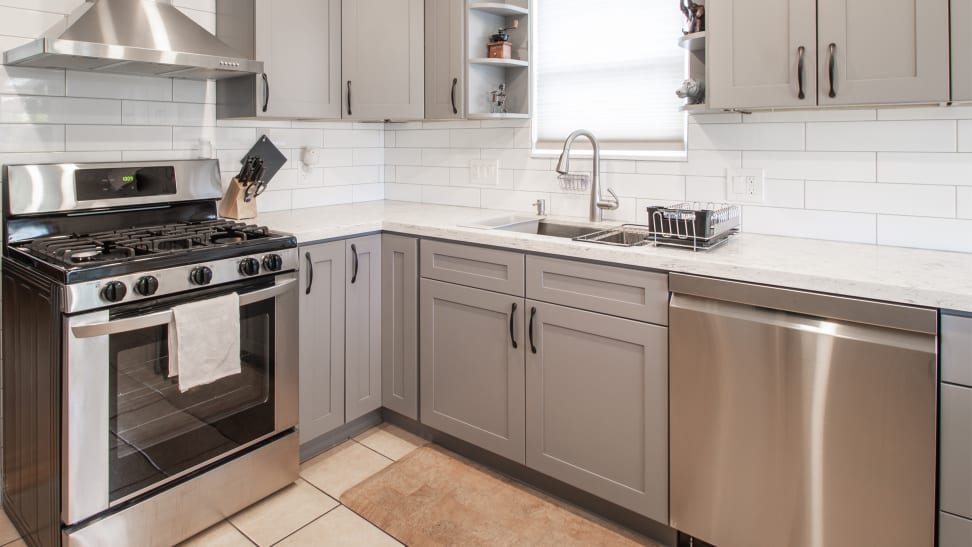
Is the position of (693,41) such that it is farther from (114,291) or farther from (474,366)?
(114,291)

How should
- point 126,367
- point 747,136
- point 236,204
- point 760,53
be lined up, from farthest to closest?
point 236,204, point 747,136, point 760,53, point 126,367

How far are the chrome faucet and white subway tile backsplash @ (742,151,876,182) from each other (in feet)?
1.79

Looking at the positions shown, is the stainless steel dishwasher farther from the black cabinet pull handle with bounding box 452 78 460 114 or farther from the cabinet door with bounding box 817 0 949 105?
the black cabinet pull handle with bounding box 452 78 460 114

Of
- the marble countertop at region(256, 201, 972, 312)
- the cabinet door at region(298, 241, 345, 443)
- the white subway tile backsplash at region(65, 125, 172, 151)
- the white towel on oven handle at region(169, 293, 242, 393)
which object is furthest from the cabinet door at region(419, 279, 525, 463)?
the white subway tile backsplash at region(65, 125, 172, 151)

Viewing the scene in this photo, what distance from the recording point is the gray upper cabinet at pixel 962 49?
1689 millimetres

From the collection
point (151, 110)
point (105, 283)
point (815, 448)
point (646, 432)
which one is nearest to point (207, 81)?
point (151, 110)

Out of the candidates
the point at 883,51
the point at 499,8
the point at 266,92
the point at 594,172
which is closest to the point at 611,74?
the point at 594,172

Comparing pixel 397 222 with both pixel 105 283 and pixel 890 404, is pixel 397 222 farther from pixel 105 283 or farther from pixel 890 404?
pixel 890 404

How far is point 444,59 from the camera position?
9.78 feet

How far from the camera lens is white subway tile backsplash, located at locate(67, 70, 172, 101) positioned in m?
2.36

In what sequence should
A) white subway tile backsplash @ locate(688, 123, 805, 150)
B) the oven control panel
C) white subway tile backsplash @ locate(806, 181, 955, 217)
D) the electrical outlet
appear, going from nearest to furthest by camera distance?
1. the oven control panel
2. white subway tile backsplash @ locate(806, 181, 955, 217)
3. white subway tile backsplash @ locate(688, 123, 805, 150)
4. the electrical outlet

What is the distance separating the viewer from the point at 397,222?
9.03 ft

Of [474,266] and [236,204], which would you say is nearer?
[474,266]

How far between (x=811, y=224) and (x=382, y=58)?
78.6 inches
